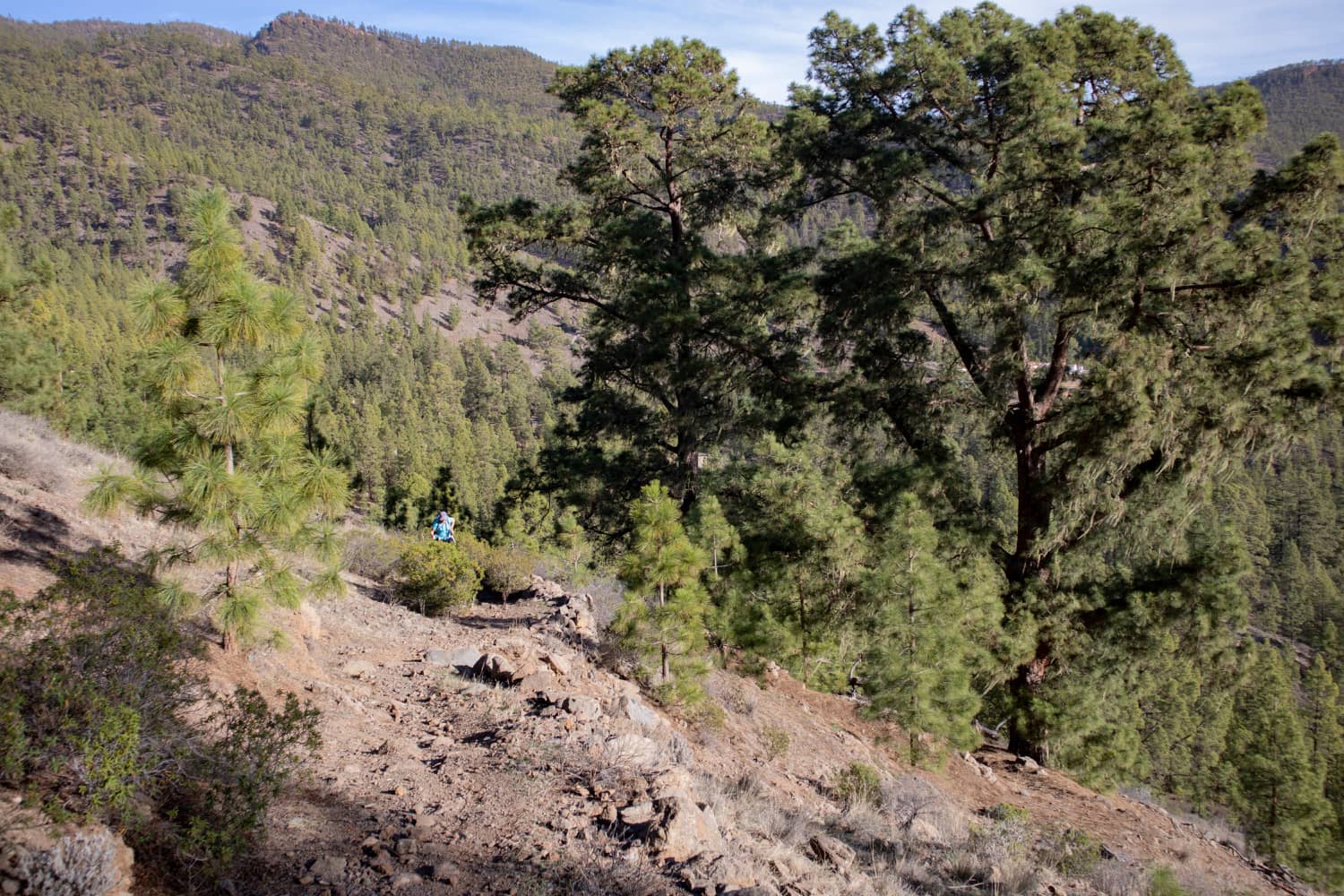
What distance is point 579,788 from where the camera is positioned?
4363mm

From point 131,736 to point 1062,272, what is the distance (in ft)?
30.0

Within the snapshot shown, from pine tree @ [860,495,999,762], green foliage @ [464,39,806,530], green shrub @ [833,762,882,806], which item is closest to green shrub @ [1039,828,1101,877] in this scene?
green shrub @ [833,762,882,806]

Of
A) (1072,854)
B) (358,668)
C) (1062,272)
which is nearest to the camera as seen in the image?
(1072,854)

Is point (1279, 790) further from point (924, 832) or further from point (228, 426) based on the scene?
point (228, 426)

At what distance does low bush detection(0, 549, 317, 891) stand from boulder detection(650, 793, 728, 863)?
1.79 meters

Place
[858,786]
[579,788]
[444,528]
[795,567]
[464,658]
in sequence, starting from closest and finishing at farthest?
[579,788]
[858,786]
[464,658]
[795,567]
[444,528]

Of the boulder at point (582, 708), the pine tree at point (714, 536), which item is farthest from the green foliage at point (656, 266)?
the boulder at point (582, 708)

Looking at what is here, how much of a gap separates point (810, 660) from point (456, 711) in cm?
542

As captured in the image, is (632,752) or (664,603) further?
(664,603)

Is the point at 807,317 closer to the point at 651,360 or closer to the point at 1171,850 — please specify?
the point at 651,360

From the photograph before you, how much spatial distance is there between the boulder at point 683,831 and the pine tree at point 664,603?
104 inches

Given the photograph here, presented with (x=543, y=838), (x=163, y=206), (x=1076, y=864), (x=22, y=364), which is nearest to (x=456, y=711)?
(x=543, y=838)

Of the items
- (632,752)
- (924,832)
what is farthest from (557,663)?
(924,832)

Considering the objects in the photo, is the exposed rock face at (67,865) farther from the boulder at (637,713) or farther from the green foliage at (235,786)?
the boulder at (637,713)
